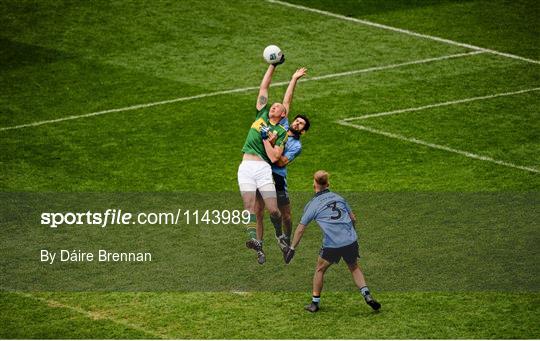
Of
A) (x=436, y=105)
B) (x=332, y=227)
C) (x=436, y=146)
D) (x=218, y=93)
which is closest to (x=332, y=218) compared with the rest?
(x=332, y=227)

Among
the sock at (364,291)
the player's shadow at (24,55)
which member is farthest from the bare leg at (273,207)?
the player's shadow at (24,55)

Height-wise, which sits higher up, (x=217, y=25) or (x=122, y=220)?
(x=217, y=25)

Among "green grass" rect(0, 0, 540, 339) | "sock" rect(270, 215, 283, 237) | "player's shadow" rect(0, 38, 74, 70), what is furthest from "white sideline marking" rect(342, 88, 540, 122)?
"player's shadow" rect(0, 38, 74, 70)

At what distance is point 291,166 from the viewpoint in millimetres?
21875

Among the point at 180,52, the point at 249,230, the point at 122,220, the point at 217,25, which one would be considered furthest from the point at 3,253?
the point at 217,25

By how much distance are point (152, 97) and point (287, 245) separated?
8.56m

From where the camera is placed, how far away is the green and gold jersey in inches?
667

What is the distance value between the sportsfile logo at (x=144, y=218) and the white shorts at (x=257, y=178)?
195 centimetres

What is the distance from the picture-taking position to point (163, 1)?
1210 inches

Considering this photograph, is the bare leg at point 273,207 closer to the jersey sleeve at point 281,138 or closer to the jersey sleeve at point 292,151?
the jersey sleeve at point 292,151

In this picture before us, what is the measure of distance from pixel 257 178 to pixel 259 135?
632 millimetres

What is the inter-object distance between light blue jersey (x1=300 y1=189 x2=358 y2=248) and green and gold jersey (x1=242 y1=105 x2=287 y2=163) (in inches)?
69.1

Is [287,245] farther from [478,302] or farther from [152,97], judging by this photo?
[152,97]

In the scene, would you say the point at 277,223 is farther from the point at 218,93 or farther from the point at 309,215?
the point at 218,93
